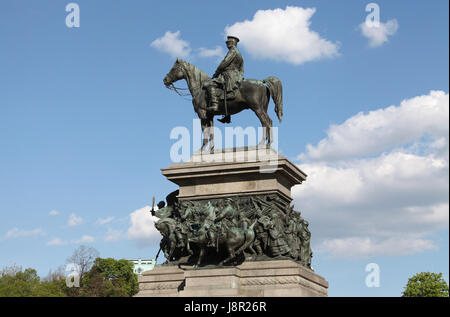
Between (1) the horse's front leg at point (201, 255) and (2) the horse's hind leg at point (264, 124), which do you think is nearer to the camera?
(1) the horse's front leg at point (201, 255)

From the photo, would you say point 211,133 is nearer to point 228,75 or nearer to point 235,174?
point 228,75

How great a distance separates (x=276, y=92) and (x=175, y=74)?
407 centimetres

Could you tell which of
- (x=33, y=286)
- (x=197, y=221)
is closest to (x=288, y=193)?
(x=197, y=221)

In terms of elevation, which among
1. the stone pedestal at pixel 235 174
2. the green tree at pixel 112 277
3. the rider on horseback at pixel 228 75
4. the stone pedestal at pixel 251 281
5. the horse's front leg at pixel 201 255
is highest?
the rider on horseback at pixel 228 75

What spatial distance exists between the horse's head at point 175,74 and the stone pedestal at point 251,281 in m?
7.73

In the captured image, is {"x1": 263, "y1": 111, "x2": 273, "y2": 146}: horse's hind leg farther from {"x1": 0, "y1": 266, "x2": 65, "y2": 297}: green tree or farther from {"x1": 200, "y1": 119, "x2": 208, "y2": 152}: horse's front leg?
{"x1": 0, "y1": 266, "x2": 65, "y2": 297}: green tree

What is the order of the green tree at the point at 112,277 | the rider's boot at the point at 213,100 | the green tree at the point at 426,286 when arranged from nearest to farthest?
the rider's boot at the point at 213,100, the green tree at the point at 426,286, the green tree at the point at 112,277

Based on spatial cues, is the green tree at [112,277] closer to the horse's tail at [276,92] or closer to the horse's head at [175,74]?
the horse's head at [175,74]

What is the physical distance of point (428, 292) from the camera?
59125 mm

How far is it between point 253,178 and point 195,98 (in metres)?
4.20

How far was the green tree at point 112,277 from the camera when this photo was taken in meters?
68.8

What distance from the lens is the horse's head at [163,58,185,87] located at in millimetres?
28766

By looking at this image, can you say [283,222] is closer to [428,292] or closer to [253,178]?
→ [253,178]

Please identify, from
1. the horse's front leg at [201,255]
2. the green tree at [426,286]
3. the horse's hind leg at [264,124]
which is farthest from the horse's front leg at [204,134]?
the green tree at [426,286]
